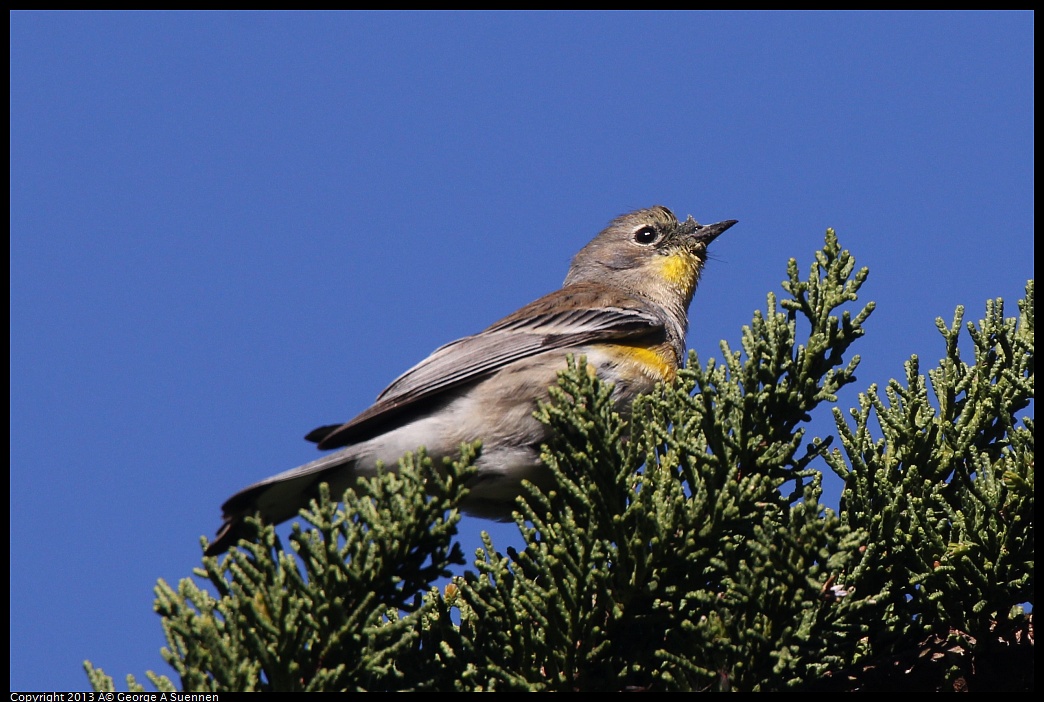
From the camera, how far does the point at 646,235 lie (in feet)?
28.5

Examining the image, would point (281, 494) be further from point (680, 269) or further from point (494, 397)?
point (680, 269)

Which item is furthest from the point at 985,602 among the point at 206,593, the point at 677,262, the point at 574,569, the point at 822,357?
the point at 677,262

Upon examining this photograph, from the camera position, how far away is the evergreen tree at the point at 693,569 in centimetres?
339

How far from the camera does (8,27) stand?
681cm

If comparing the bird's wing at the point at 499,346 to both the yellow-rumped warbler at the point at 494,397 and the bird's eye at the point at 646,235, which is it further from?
the bird's eye at the point at 646,235

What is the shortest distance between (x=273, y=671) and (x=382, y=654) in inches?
13.3

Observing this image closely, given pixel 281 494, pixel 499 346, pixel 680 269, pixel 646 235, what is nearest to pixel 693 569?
pixel 281 494

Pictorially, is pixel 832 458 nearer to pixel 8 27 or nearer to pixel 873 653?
pixel 873 653

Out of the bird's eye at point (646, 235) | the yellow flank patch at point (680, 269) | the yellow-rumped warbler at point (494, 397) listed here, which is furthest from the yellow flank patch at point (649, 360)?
the bird's eye at point (646, 235)

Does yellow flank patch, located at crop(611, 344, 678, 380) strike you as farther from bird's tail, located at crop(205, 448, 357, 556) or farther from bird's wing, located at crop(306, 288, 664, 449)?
bird's tail, located at crop(205, 448, 357, 556)

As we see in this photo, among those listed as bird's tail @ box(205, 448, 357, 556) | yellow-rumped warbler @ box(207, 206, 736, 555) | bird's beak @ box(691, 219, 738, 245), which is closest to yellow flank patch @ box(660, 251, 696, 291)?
bird's beak @ box(691, 219, 738, 245)

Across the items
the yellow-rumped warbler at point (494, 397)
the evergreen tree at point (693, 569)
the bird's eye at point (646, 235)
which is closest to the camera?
the evergreen tree at point (693, 569)

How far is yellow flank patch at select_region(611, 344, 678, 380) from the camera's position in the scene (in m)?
6.04

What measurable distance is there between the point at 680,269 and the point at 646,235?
2.01ft
